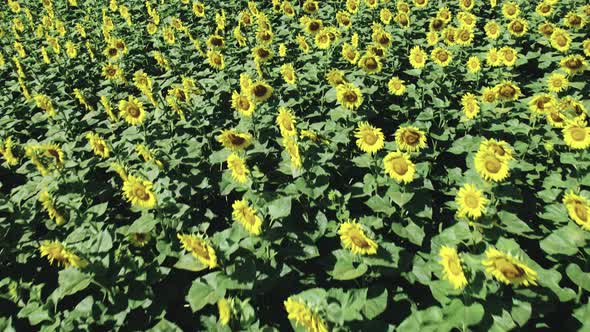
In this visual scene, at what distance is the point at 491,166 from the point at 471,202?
55 centimetres

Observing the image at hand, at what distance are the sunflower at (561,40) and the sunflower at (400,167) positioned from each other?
446 centimetres

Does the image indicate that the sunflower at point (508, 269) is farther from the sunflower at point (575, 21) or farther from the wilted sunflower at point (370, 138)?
the sunflower at point (575, 21)

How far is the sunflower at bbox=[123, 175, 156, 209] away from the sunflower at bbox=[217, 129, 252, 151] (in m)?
0.98

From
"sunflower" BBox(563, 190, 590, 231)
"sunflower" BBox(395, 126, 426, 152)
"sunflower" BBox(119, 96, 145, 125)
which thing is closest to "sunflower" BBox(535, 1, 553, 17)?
"sunflower" BBox(395, 126, 426, 152)

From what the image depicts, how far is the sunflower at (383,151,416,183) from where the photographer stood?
4.22m

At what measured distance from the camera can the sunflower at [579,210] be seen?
3.63m

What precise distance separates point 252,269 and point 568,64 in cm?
557

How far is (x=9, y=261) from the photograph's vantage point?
4816 millimetres

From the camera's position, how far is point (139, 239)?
168 inches

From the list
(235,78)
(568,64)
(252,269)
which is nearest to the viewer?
(252,269)

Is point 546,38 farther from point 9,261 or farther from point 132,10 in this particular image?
point 132,10

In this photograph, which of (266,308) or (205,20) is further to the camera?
(205,20)

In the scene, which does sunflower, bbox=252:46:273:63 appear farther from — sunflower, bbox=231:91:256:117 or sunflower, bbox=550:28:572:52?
sunflower, bbox=550:28:572:52

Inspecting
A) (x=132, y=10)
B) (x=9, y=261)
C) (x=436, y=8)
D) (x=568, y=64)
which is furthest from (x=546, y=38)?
(x=132, y=10)
